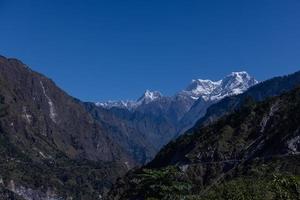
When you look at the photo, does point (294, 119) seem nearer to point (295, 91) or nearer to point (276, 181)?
point (295, 91)

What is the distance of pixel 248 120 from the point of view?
19962 centimetres

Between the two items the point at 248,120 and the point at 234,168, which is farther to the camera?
the point at 248,120

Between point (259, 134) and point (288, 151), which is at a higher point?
point (259, 134)

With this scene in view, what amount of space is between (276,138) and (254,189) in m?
133

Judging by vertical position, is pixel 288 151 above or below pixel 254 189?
above

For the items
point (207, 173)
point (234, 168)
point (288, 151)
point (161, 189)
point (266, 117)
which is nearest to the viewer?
point (161, 189)

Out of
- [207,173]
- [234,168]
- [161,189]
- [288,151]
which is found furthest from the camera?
[207,173]

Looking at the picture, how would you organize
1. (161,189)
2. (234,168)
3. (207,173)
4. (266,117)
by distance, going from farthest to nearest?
(266,117), (207,173), (234,168), (161,189)

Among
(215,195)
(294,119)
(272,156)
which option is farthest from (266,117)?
(215,195)

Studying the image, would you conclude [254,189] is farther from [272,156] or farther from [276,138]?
[276,138]

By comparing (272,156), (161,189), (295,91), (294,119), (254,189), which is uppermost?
(295,91)

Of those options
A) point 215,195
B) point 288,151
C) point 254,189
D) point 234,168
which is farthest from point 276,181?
point 234,168

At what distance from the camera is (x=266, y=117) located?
195000 millimetres

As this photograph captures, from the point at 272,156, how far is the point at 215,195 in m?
118
